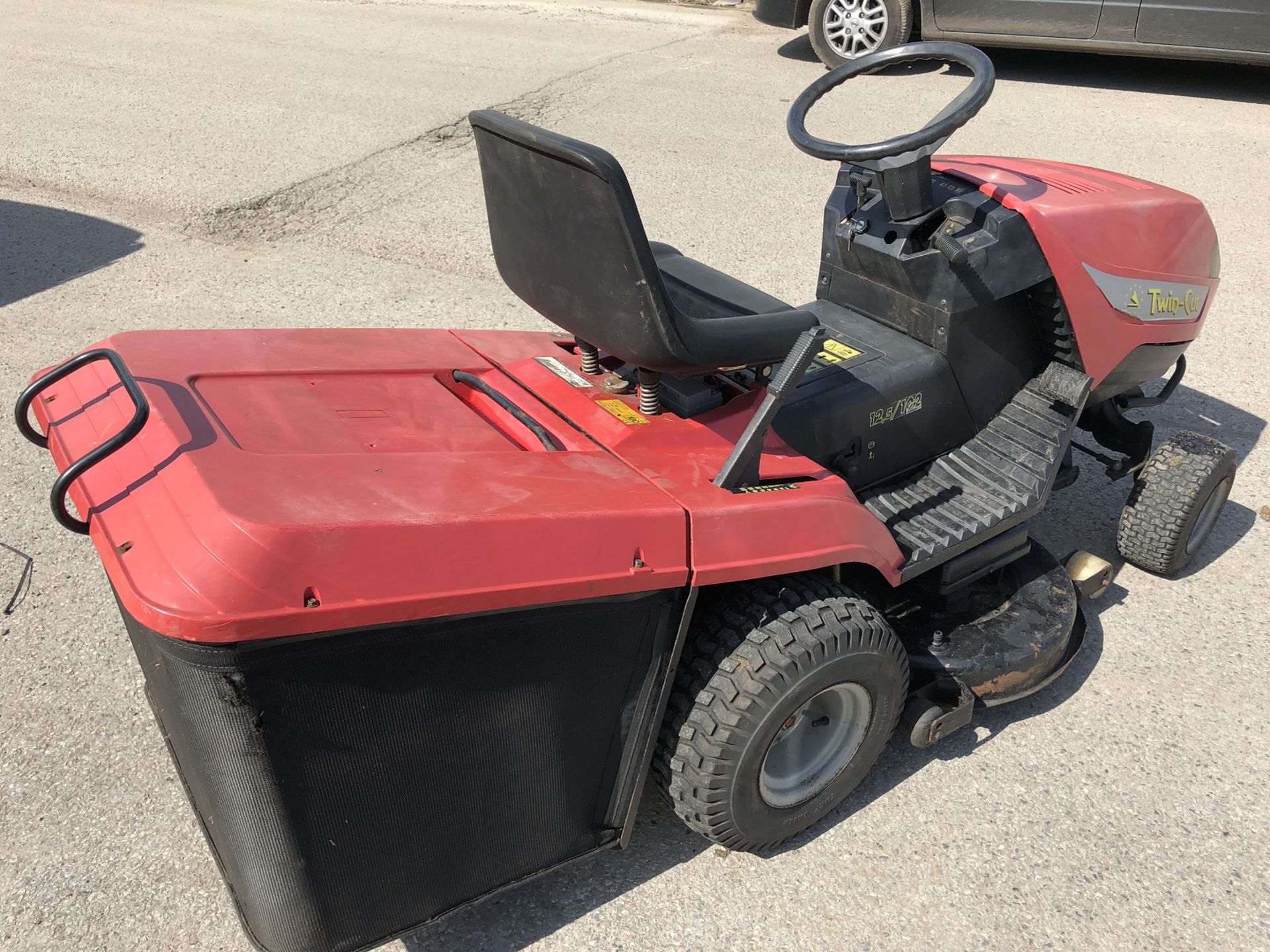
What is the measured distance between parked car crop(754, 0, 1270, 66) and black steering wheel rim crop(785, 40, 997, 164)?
17.7ft

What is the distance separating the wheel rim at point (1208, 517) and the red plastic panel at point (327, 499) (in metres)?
2.10

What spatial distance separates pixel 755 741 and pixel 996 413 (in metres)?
1.33

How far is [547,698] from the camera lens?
179cm

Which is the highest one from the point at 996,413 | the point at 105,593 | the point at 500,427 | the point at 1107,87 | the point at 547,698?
the point at 500,427

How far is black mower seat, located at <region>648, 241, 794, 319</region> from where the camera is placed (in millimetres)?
2182

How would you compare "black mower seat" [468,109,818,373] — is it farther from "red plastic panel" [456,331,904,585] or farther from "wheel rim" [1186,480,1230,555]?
"wheel rim" [1186,480,1230,555]

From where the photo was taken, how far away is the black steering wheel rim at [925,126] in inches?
88.8

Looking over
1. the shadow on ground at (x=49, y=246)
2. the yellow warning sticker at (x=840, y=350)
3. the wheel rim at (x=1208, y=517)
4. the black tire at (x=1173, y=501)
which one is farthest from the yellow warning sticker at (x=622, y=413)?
the shadow on ground at (x=49, y=246)

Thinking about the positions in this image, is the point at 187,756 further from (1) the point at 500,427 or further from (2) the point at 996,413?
(2) the point at 996,413

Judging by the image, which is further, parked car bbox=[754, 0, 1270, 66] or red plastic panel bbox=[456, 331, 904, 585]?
parked car bbox=[754, 0, 1270, 66]

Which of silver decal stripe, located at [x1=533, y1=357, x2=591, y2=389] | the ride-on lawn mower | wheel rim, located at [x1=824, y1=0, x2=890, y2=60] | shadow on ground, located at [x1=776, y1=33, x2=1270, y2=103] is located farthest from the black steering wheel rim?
shadow on ground, located at [x1=776, y1=33, x2=1270, y2=103]

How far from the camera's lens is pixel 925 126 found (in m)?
2.41

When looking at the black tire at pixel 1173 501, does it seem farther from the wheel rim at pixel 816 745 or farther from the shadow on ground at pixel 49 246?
the shadow on ground at pixel 49 246

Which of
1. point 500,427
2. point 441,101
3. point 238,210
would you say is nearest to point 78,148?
point 238,210
